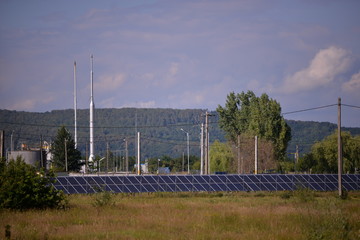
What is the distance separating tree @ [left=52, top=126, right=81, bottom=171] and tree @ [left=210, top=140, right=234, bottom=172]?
25025 millimetres

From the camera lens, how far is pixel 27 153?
84.9 meters

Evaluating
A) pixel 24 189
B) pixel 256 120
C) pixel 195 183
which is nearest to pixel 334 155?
pixel 256 120

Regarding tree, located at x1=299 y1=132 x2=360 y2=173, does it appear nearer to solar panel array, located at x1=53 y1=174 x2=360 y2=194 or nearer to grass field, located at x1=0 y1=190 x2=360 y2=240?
solar panel array, located at x1=53 y1=174 x2=360 y2=194

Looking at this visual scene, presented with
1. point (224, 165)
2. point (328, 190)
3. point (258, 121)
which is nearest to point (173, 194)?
point (328, 190)

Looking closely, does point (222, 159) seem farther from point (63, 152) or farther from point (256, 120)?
point (63, 152)

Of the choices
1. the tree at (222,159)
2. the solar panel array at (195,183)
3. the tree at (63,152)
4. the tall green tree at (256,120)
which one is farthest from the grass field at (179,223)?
the tree at (63,152)

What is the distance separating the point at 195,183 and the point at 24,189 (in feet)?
83.2

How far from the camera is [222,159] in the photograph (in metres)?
97.6

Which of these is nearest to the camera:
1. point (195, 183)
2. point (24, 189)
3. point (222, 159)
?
point (24, 189)

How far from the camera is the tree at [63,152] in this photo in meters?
95.7

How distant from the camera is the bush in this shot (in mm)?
29062

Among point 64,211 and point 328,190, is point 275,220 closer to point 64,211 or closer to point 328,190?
point 64,211

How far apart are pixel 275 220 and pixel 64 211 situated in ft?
37.7

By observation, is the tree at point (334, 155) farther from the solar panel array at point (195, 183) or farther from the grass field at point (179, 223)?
the grass field at point (179, 223)
